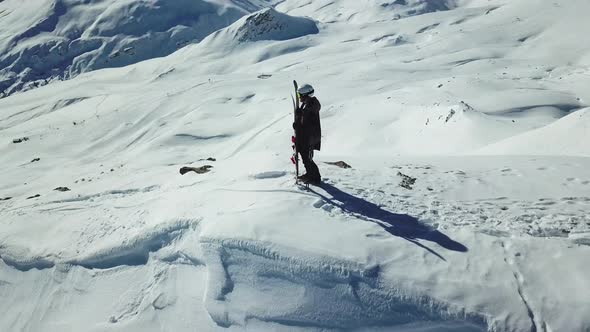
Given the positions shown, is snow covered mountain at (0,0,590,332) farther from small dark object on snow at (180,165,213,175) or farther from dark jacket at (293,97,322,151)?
dark jacket at (293,97,322,151)

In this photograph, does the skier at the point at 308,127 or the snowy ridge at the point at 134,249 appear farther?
the skier at the point at 308,127

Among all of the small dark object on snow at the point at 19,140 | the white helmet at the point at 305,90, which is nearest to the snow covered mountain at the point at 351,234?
the white helmet at the point at 305,90

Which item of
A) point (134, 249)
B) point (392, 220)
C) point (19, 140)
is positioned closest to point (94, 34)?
point (19, 140)

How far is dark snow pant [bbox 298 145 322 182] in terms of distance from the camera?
6.52m

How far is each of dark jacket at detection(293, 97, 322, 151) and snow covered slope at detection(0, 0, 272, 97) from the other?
93370 millimetres

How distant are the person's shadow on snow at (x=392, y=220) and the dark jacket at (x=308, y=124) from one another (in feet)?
2.36

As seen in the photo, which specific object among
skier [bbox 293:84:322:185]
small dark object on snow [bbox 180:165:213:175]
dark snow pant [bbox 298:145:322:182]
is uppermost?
skier [bbox 293:84:322:185]

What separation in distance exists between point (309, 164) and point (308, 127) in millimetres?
597

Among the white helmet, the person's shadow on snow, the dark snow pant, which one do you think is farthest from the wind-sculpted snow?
the white helmet

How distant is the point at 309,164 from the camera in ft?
21.8

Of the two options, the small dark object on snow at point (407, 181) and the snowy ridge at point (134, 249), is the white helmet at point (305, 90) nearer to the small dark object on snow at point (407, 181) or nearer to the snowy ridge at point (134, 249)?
the small dark object on snow at point (407, 181)

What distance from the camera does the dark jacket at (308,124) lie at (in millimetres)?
6289

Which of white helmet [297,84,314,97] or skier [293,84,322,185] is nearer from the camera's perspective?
white helmet [297,84,314,97]

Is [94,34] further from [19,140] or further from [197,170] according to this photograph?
[197,170]
